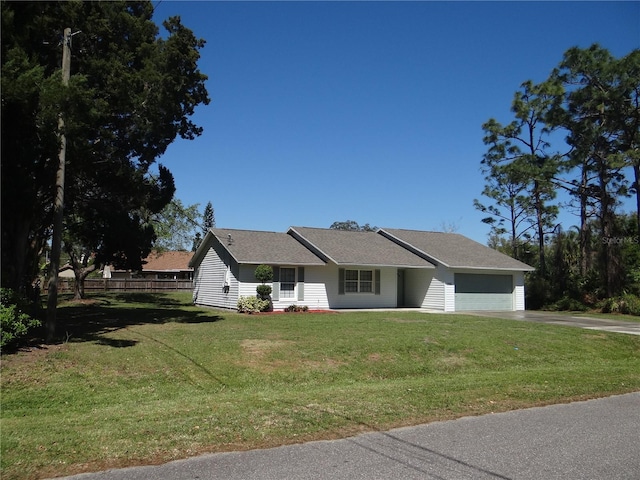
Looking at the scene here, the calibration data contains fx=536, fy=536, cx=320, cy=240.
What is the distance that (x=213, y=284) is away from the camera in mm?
27281

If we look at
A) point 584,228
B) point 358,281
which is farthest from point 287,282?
point 584,228

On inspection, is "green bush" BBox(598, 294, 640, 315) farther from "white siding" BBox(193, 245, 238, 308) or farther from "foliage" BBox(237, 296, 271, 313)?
"white siding" BBox(193, 245, 238, 308)

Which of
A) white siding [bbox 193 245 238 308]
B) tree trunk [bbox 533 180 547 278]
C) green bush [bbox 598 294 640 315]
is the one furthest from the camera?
tree trunk [bbox 533 180 547 278]

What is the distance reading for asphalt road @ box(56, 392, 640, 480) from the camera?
5133 millimetres

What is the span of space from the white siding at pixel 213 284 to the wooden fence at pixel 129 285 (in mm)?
19249

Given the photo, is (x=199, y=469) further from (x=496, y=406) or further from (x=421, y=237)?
(x=421, y=237)

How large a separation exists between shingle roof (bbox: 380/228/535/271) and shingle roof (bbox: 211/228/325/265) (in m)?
6.66

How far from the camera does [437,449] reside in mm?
5953

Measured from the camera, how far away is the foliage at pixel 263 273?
23.6 m

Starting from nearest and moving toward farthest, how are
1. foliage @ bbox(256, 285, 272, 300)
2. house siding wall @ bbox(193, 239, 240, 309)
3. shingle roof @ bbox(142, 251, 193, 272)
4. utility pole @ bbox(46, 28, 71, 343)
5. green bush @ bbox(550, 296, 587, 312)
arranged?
utility pole @ bbox(46, 28, 71, 343) < foliage @ bbox(256, 285, 272, 300) < house siding wall @ bbox(193, 239, 240, 309) < green bush @ bbox(550, 296, 587, 312) < shingle roof @ bbox(142, 251, 193, 272)

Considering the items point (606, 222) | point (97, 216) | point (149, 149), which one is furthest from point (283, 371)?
point (606, 222)

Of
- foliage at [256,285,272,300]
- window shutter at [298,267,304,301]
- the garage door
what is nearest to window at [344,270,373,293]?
window shutter at [298,267,304,301]

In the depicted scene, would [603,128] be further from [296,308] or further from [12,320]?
[12,320]

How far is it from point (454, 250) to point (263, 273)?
12459mm
